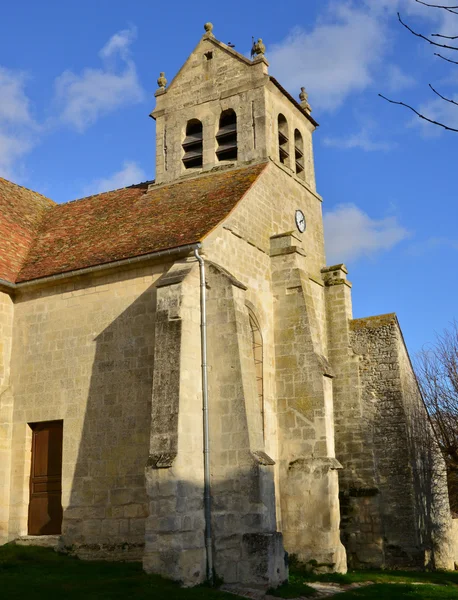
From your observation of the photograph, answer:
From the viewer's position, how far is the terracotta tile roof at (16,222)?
16.5 meters

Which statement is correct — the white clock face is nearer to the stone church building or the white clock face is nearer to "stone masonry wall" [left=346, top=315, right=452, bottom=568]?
the stone church building

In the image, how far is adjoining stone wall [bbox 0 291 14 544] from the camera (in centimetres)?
1442

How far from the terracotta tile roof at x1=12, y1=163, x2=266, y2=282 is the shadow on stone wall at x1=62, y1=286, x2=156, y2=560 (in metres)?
1.45

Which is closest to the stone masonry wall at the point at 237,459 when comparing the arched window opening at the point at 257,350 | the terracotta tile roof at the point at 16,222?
the arched window opening at the point at 257,350

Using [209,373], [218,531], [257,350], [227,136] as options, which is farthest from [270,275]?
[218,531]

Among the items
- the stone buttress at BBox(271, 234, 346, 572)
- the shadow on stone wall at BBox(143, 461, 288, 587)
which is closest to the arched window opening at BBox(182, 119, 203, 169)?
the stone buttress at BBox(271, 234, 346, 572)

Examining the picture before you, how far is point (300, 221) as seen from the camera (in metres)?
19.3

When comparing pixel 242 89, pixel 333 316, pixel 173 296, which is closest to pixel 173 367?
pixel 173 296

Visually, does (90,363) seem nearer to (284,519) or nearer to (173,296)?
(173,296)

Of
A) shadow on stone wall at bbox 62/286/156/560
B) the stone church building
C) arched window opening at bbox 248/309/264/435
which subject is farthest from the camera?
arched window opening at bbox 248/309/264/435

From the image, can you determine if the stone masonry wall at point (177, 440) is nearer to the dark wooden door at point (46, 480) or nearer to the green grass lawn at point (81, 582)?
the green grass lawn at point (81, 582)

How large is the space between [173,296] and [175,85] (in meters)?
10.2

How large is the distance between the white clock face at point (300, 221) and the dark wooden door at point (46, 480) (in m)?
8.59

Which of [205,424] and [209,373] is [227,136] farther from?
[205,424]
